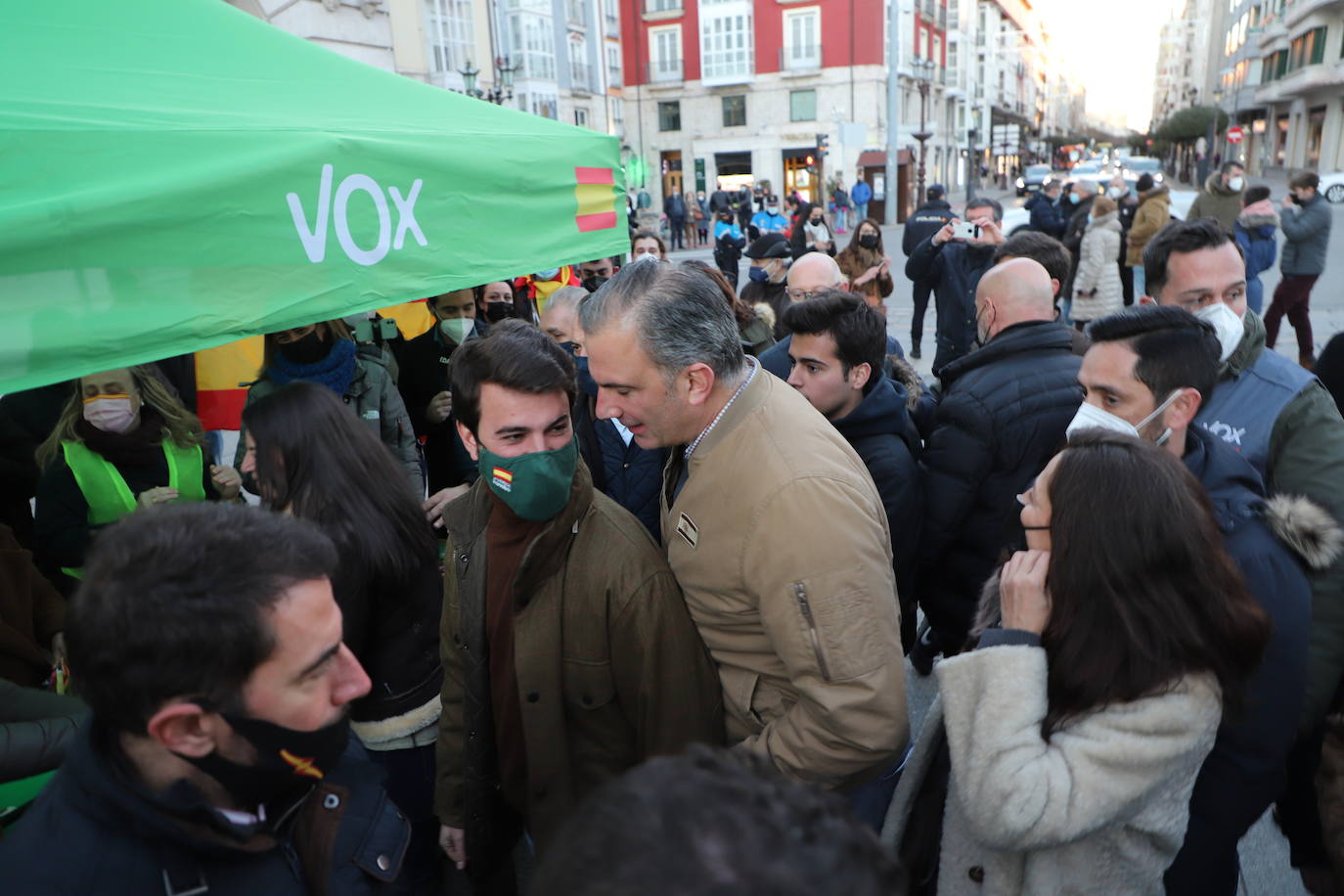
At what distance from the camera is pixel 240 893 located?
4.12 feet

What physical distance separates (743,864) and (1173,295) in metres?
3.11

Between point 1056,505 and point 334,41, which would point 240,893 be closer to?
point 1056,505

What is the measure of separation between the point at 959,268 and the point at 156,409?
6172 mm

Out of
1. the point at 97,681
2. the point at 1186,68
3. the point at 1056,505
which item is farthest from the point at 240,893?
the point at 1186,68

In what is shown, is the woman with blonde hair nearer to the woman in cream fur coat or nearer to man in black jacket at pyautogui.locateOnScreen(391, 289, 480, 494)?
man in black jacket at pyautogui.locateOnScreen(391, 289, 480, 494)

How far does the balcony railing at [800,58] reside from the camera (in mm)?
38500

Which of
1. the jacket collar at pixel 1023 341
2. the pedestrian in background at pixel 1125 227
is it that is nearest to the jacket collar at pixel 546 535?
the jacket collar at pixel 1023 341

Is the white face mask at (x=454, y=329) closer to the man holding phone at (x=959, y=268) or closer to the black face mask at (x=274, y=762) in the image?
the black face mask at (x=274, y=762)

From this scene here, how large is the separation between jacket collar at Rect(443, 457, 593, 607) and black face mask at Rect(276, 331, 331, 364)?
1796mm

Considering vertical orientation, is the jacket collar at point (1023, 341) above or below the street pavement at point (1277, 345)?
above

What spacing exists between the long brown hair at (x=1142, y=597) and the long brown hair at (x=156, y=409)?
319 centimetres

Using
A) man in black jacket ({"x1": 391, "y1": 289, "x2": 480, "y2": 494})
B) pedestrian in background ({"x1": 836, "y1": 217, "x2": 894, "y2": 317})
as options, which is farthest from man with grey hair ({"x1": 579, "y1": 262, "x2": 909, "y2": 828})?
pedestrian in background ({"x1": 836, "y1": 217, "x2": 894, "y2": 317})

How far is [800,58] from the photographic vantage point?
38.8m

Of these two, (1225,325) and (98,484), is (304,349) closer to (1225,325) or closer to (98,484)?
(98,484)
